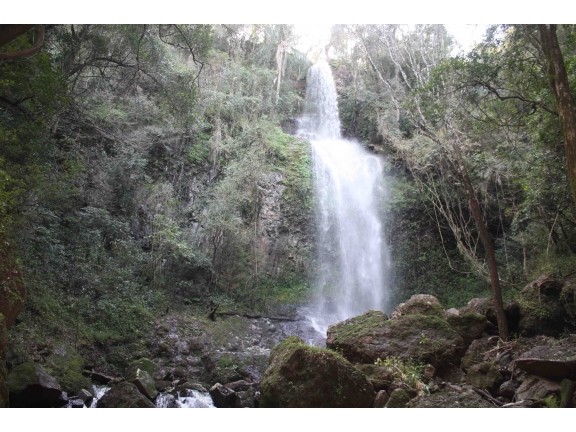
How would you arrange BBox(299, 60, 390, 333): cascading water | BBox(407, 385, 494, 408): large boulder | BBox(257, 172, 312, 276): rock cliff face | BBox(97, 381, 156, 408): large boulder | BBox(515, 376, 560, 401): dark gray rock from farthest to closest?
BBox(257, 172, 312, 276): rock cliff face → BBox(299, 60, 390, 333): cascading water → BBox(97, 381, 156, 408): large boulder → BBox(515, 376, 560, 401): dark gray rock → BBox(407, 385, 494, 408): large boulder

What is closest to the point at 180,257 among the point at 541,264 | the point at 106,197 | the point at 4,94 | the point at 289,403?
the point at 106,197

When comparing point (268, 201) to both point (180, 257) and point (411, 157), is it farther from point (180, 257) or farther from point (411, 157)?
point (411, 157)

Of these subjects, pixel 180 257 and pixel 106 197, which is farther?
pixel 180 257

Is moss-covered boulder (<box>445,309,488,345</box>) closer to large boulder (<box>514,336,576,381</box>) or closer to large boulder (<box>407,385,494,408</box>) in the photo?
large boulder (<box>514,336,576,381</box>)

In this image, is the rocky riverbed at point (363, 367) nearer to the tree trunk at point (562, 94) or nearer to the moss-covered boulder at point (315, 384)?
the moss-covered boulder at point (315, 384)

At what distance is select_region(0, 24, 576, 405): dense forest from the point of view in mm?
6535

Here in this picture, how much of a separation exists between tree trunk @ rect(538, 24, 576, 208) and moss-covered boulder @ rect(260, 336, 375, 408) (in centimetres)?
299

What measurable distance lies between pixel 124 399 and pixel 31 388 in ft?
3.41

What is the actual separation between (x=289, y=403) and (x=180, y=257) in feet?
25.6

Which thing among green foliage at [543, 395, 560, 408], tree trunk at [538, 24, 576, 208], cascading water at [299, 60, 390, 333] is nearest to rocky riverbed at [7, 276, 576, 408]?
green foliage at [543, 395, 560, 408]

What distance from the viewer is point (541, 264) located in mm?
9172

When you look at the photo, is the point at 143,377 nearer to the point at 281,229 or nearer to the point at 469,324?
the point at 469,324

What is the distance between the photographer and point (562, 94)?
4703 millimetres

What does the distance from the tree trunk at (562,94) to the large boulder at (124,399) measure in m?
5.19
